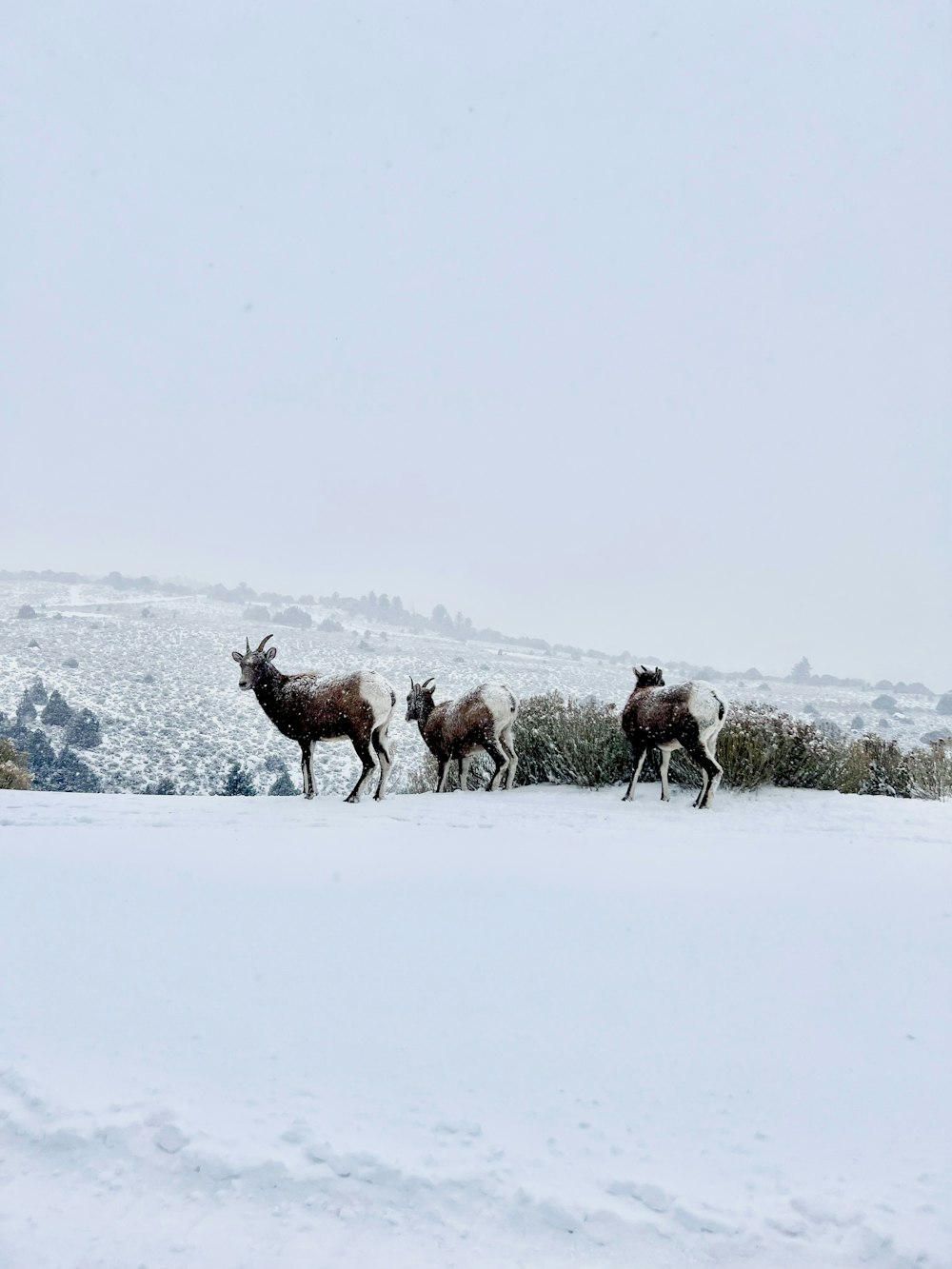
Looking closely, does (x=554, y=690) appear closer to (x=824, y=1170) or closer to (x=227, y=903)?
(x=227, y=903)

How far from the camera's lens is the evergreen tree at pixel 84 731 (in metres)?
14.1

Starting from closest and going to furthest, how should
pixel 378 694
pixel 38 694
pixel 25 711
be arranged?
pixel 378 694, pixel 25 711, pixel 38 694

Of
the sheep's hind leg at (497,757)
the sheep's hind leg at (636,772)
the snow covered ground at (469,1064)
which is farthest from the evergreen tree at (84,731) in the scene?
the sheep's hind leg at (636,772)

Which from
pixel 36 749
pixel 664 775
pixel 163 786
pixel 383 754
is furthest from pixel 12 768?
pixel 664 775

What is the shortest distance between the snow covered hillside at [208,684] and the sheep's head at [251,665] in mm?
972

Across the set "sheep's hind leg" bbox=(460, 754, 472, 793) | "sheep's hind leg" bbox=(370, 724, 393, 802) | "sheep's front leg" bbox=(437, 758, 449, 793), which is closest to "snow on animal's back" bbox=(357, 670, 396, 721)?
"sheep's hind leg" bbox=(370, 724, 393, 802)

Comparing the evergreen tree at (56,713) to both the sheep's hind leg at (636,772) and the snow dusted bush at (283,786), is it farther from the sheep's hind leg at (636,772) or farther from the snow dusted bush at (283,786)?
the sheep's hind leg at (636,772)

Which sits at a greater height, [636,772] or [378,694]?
[378,694]

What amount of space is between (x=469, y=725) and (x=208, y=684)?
1174 cm

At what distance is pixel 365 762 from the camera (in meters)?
7.57

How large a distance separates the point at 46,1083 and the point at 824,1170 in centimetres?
245

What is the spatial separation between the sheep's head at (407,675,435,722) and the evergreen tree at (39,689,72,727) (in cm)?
915

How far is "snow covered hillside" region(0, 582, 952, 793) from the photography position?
1331 cm

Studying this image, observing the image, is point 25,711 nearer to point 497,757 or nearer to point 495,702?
point 497,757
